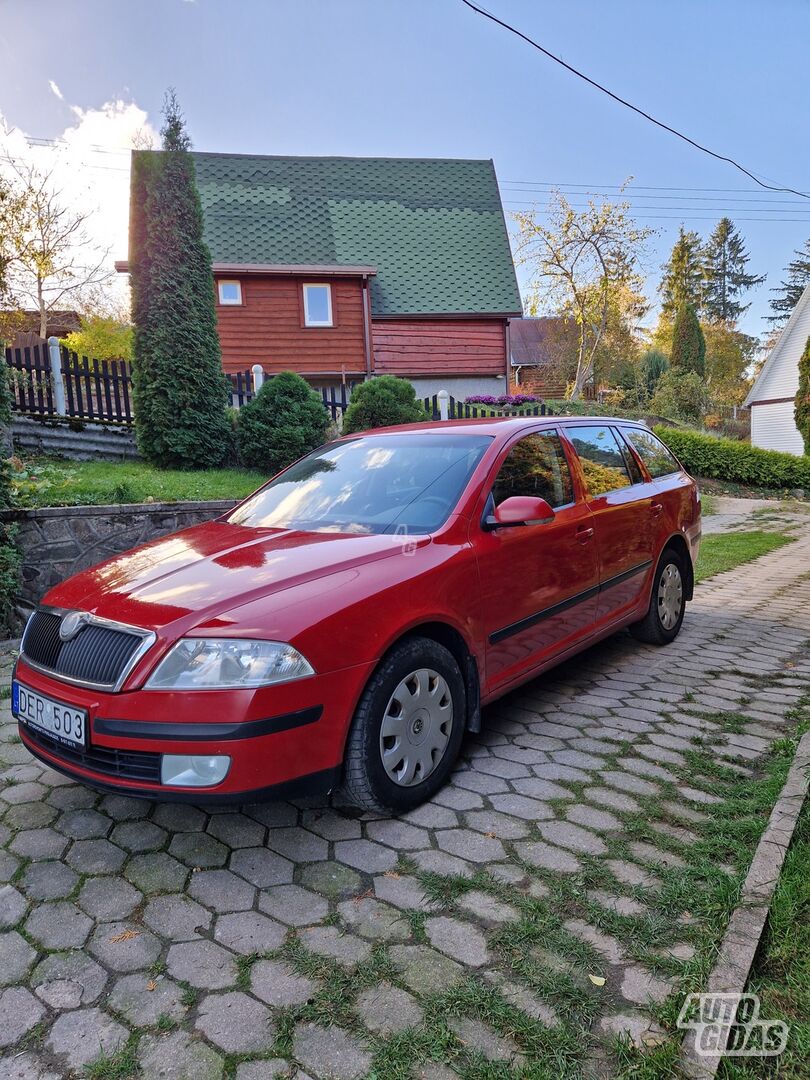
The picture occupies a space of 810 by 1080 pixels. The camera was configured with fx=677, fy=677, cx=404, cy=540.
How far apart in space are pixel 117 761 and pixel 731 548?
893 centimetres

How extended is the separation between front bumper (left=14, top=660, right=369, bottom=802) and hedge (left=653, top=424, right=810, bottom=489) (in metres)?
15.4

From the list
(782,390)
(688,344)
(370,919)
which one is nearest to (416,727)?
(370,919)

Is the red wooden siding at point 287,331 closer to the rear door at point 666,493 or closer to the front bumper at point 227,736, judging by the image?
the rear door at point 666,493

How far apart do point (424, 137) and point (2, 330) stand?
611 inches

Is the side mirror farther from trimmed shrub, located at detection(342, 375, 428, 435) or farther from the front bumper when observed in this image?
trimmed shrub, located at detection(342, 375, 428, 435)

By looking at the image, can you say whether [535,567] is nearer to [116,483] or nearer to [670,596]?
[670,596]

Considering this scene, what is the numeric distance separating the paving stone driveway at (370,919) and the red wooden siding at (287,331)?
54.0ft

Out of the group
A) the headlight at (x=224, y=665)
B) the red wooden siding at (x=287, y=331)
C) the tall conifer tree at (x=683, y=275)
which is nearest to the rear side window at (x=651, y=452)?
the headlight at (x=224, y=665)

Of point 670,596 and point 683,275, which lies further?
point 683,275

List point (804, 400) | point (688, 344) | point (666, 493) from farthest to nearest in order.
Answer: point (688, 344)
point (804, 400)
point (666, 493)

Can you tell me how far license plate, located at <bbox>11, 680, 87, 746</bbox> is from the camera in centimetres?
240

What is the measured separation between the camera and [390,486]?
137 inches

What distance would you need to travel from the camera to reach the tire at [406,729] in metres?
2.54

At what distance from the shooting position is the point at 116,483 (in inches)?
288
